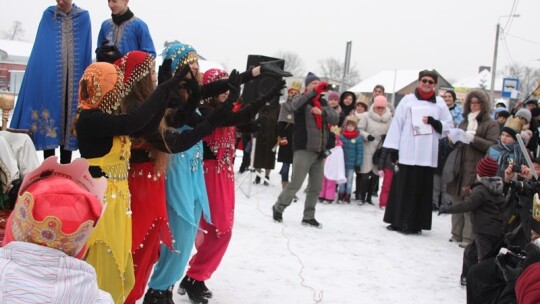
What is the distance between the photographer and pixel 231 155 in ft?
14.2

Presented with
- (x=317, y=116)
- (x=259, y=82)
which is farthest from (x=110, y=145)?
(x=317, y=116)

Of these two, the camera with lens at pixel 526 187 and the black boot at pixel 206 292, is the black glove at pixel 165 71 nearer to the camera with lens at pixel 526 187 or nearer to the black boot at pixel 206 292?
the black boot at pixel 206 292

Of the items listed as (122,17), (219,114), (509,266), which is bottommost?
(509,266)

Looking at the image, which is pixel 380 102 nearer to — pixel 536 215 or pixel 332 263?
pixel 332 263

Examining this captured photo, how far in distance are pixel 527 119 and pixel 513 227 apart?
2.96 metres

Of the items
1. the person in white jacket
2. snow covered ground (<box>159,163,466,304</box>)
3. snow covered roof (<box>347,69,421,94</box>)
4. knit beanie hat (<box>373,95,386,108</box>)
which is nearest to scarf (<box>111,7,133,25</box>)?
snow covered ground (<box>159,163,466,304</box>)

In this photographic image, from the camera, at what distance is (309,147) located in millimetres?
7145

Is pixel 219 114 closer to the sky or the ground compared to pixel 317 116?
closer to the ground

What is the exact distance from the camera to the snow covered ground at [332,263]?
4.70 metres

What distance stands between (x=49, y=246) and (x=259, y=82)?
146 inches

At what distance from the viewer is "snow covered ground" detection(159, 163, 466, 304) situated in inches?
185

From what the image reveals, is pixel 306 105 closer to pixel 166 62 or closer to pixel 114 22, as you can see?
pixel 114 22

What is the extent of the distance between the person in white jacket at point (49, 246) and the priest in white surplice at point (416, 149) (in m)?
5.92

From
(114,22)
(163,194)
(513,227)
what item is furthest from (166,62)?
(513,227)
